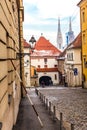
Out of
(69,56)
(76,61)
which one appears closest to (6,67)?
(76,61)

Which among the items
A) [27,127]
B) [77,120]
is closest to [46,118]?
[77,120]

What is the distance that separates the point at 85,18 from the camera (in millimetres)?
49719

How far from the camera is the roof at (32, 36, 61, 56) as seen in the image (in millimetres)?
93500

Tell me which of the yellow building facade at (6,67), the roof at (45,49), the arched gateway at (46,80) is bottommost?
the arched gateway at (46,80)

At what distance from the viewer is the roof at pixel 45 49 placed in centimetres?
9350

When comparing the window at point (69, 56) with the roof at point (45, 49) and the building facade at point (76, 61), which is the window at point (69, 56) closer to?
the building facade at point (76, 61)

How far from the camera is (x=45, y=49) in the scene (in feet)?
314

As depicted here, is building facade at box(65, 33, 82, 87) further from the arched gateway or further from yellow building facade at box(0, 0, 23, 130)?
yellow building facade at box(0, 0, 23, 130)

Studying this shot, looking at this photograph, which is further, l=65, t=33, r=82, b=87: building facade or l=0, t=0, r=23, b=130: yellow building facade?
l=65, t=33, r=82, b=87: building facade

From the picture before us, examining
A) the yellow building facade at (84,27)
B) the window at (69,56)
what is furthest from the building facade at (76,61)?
the yellow building facade at (84,27)

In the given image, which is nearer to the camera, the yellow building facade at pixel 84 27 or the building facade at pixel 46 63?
the yellow building facade at pixel 84 27

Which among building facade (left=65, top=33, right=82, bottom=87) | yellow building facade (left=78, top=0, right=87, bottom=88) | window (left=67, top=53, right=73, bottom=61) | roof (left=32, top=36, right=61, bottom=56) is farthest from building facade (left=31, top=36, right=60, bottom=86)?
yellow building facade (left=78, top=0, right=87, bottom=88)

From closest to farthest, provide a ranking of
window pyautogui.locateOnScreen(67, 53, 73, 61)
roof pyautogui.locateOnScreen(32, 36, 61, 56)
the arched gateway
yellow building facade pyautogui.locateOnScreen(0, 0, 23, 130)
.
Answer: yellow building facade pyautogui.locateOnScreen(0, 0, 23, 130)
window pyautogui.locateOnScreen(67, 53, 73, 61)
the arched gateway
roof pyautogui.locateOnScreen(32, 36, 61, 56)

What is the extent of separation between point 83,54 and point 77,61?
9819 millimetres
